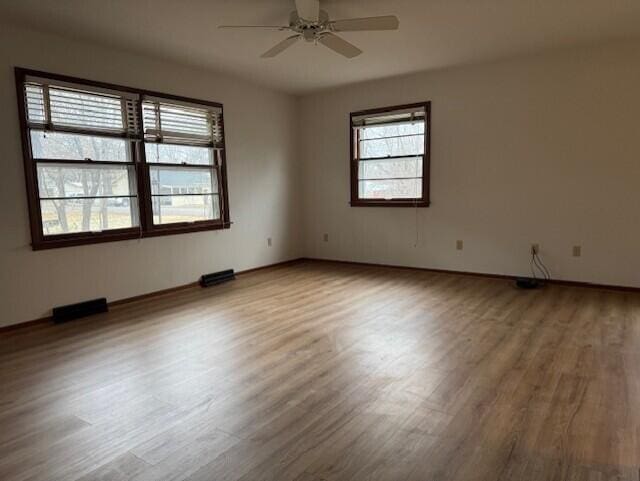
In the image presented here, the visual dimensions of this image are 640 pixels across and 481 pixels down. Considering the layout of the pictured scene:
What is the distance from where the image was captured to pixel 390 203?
5766 mm

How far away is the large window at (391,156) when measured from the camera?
5.46 metres

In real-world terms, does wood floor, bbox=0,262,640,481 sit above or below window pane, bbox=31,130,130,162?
below

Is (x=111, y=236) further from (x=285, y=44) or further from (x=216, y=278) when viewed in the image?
(x=285, y=44)

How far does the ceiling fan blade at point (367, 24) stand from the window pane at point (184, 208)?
8.77 ft

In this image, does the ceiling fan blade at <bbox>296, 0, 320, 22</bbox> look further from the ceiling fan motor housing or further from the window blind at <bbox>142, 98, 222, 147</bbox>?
the window blind at <bbox>142, 98, 222, 147</bbox>

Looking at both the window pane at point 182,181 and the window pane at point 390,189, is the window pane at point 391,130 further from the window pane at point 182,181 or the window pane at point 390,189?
the window pane at point 182,181

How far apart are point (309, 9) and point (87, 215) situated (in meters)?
2.82

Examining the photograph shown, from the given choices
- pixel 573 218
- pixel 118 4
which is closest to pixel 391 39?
pixel 118 4

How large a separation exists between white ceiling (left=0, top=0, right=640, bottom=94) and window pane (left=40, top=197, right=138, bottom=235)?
1.52 m

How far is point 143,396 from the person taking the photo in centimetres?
236

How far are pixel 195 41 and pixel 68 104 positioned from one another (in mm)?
1311

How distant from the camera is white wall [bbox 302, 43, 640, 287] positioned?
14.1ft

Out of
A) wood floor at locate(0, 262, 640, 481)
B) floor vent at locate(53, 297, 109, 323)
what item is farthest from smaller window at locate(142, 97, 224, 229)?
wood floor at locate(0, 262, 640, 481)

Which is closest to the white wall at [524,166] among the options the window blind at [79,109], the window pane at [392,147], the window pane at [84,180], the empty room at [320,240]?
the empty room at [320,240]
